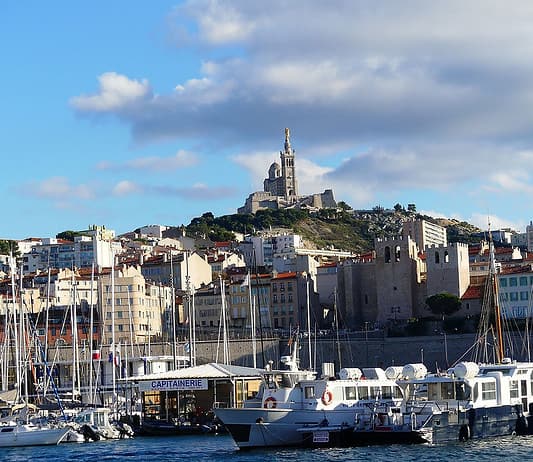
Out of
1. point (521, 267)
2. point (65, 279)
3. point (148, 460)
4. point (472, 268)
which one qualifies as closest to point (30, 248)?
point (65, 279)

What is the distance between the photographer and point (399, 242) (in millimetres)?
112375

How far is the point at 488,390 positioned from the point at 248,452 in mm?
10047

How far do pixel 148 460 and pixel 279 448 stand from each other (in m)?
5.19

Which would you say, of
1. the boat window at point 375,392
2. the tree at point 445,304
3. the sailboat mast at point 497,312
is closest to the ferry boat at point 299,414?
the boat window at point 375,392

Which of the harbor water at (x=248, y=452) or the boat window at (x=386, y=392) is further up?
the boat window at (x=386, y=392)

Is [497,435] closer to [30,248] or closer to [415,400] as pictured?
[415,400]

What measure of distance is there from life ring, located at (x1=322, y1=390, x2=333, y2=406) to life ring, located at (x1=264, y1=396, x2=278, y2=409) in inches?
77.0

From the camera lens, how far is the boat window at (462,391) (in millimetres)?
49469

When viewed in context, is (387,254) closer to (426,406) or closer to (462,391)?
(462,391)

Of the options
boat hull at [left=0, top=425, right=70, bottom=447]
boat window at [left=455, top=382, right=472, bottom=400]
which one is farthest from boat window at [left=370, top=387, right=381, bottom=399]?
boat hull at [left=0, top=425, right=70, bottom=447]

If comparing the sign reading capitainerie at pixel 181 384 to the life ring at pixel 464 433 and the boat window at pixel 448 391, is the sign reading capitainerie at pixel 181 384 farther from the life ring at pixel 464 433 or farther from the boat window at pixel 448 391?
the life ring at pixel 464 433

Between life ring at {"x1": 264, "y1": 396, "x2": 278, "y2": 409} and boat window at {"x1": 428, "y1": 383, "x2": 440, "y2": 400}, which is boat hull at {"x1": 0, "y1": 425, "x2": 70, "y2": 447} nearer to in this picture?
life ring at {"x1": 264, "y1": 396, "x2": 278, "y2": 409}

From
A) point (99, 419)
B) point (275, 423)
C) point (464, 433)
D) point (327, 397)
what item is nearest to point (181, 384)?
point (99, 419)

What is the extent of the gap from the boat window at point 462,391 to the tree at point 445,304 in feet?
183
